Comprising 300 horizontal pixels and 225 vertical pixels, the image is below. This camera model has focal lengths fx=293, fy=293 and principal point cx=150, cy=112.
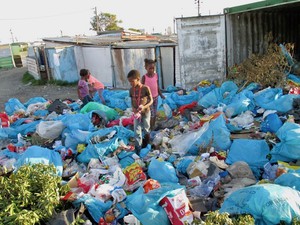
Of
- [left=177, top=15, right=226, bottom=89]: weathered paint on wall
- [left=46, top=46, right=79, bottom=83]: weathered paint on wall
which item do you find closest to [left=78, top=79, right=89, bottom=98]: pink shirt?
[left=177, top=15, right=226, bottom=89]: weathered paint on wall

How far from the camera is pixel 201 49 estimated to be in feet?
24.6

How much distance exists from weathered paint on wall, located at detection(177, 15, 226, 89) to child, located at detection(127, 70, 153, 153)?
3555 mm

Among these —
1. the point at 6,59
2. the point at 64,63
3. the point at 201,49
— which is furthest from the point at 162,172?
the point at 6,59

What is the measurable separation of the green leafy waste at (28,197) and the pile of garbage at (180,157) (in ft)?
0.54

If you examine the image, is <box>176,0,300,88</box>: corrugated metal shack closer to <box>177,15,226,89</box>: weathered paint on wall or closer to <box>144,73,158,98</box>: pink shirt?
<box>177,15,226,89</box>: weathered paint on wall

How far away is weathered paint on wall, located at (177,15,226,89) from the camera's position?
7324mm

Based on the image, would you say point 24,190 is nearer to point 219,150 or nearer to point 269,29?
point 219,150

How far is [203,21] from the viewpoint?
24.0 feet

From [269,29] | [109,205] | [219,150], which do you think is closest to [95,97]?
[219,150]

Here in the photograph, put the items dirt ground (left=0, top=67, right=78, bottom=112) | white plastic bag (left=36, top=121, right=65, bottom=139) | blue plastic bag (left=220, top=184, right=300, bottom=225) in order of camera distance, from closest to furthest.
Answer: blue plastic bag (left=220, top=184, right=300, bottom=225) < white plastic bag (left=36, top=121, right=65, bottom=139) < dirt ground (left=0, top=67, right=78, bottom=112)

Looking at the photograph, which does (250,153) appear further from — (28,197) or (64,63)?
(64,63)

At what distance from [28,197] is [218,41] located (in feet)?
20.3

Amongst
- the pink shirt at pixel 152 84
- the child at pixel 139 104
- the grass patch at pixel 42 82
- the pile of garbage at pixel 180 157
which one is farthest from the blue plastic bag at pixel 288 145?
the grass patch at pixel 42 82

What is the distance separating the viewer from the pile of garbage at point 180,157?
262 centimetres
